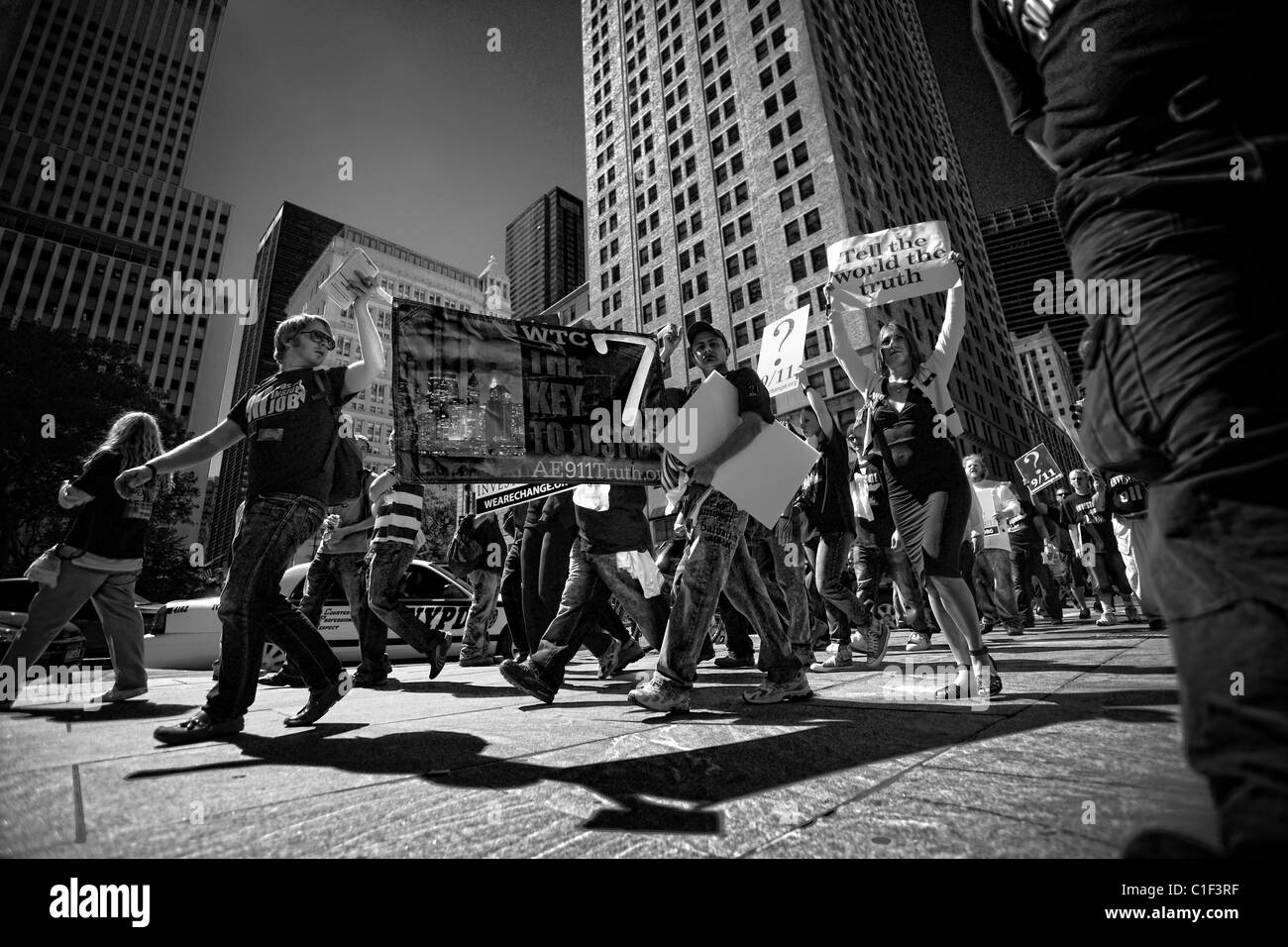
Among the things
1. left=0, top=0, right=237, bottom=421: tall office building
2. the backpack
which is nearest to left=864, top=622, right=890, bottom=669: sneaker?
the backpack

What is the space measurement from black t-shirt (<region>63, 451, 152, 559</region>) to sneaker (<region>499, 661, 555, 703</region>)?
3.03m

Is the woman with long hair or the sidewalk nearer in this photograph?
the sidewalk

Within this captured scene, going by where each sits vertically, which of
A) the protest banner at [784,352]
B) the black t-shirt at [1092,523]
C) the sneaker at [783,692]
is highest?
the protest banner at [784,352]

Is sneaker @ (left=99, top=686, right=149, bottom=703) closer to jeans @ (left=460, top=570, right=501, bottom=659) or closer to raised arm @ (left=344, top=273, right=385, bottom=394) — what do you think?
jeans @ (left=460, top=570, right=501, bottom=659)

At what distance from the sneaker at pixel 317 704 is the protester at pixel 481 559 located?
3.32 metres

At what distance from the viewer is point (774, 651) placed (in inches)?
124

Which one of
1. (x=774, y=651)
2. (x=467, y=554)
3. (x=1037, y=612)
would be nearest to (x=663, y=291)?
(x=1037, y=612)

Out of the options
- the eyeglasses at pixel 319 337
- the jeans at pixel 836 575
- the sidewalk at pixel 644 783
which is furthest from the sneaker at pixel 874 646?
the eyeglasses at pixel 319 337

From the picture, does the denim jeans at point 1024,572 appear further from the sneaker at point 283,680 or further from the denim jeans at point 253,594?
the sneaker at point 283,680

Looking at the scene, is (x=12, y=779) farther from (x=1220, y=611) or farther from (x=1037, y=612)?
(x=1037, y=612)

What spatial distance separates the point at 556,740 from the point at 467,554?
4483mm

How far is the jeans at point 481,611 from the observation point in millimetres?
6487

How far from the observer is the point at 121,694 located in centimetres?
415

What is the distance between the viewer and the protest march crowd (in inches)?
34.4
